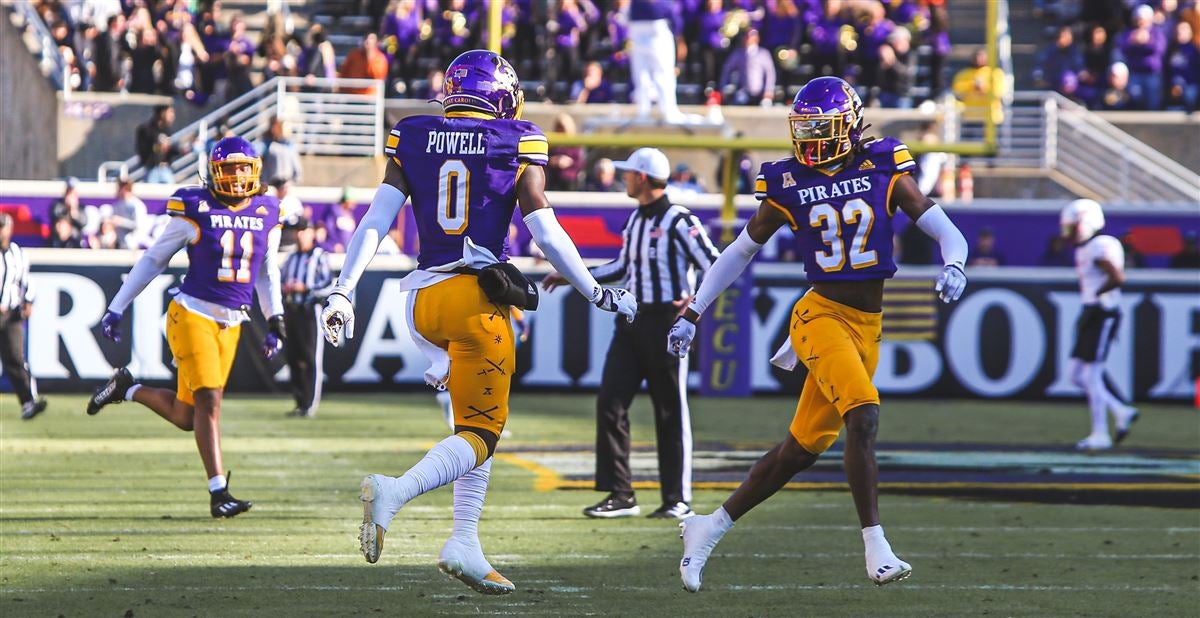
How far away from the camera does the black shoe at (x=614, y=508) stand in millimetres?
9383

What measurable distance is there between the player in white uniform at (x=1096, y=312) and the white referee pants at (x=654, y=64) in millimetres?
5187

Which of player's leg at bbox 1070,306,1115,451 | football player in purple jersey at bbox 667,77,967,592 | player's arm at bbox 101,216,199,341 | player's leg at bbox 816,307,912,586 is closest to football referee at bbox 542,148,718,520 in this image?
player's arm at bbox 101,216,199,341

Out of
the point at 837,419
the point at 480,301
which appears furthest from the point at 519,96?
the point at 837,419

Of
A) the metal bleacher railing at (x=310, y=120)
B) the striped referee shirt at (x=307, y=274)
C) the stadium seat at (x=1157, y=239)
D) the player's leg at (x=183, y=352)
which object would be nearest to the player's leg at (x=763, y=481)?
the player's leg at (x=183, y=352)

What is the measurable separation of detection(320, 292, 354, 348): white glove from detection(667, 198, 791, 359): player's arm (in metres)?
1.53

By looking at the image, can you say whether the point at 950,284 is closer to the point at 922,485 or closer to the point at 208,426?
the point at 208,426

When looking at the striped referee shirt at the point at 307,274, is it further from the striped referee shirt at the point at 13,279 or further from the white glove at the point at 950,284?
the white glove at the point at 950,284

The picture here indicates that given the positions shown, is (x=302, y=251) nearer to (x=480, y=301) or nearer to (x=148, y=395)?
(x=148, y=395)

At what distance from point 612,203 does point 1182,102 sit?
8.60 m

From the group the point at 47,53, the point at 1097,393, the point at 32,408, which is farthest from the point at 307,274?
the point at 47,53

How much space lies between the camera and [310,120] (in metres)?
22.2

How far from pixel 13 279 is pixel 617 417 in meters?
7.62

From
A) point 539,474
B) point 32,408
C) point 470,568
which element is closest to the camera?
point 470,568

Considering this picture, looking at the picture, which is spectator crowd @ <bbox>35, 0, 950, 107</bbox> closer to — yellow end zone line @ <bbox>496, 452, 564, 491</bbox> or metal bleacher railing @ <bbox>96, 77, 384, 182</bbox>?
metal bleacher railing @ <bbox>96, 77, 384, 182</bbox>
